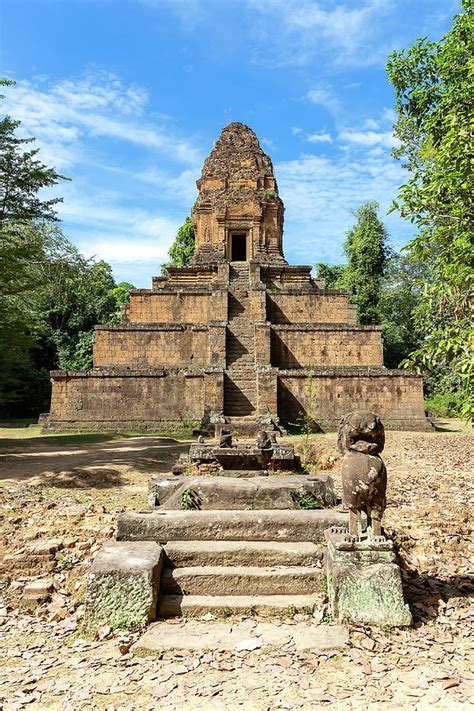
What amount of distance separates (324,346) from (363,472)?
15.0 m

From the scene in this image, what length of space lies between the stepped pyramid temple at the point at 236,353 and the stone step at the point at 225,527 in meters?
8.58

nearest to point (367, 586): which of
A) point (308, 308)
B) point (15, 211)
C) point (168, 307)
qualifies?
point (15, 211)

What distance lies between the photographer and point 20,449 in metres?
12.5

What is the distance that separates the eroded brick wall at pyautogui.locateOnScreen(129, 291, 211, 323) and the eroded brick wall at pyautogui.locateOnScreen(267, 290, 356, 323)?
9.69 ft

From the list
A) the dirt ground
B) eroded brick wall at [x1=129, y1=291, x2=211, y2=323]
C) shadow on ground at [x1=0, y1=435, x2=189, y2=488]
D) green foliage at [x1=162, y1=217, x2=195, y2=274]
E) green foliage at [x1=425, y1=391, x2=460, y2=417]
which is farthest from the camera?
green foliage at [x1=162, y1=217, x2=195, y2=274]

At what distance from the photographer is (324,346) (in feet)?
61.2

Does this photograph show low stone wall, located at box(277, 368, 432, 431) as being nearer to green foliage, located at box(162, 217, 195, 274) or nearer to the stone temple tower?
the stone temple tower

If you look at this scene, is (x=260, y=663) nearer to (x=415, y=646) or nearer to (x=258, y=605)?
(x=258, y=605)

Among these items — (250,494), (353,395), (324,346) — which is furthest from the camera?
(324,346)

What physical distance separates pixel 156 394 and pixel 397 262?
2550cm

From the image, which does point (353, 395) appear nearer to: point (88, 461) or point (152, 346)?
point (152, 346)

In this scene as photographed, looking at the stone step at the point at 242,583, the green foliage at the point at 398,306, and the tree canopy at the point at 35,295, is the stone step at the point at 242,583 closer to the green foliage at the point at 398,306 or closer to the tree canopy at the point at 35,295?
the tree canopy at the point at 35,295

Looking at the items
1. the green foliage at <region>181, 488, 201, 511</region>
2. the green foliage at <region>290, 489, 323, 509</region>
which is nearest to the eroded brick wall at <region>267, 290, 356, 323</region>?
the green foliage at <region>290, 489, 323, 509</region>

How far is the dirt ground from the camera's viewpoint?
291 centimetres
